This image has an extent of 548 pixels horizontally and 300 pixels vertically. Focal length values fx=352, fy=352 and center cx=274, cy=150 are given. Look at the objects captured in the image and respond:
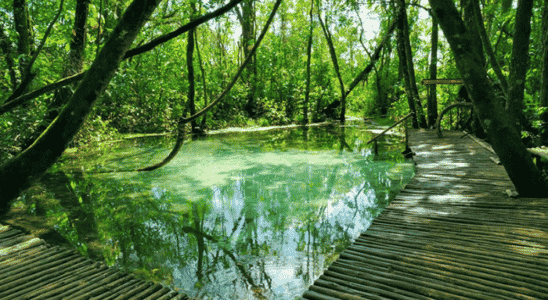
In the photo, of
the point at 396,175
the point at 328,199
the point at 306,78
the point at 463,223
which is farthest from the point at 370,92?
the point at 463,223

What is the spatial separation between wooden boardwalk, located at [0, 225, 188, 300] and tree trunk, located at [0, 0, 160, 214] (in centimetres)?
79

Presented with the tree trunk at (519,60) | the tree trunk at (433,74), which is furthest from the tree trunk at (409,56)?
the tree trunk at (519,60)

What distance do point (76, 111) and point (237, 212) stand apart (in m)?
2.76

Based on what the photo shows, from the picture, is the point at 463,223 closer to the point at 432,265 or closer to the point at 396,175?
the point at 432,265

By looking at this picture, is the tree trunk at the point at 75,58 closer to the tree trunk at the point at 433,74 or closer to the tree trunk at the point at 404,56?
the tree trunk at the point at 404,56

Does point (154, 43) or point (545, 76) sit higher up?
point (154, 43)

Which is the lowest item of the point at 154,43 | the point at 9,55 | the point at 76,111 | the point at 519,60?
the point at 76,111

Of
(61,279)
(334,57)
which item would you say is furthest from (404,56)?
(61,279)

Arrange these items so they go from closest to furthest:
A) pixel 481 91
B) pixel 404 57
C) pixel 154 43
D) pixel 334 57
Result: pixel 154 43 → pixel 481 91 → pixel 404 57 → pixel 334 57

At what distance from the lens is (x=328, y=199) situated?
5.89 m

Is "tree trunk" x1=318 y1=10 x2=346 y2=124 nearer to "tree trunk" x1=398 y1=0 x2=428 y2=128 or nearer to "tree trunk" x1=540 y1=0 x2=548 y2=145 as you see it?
"tree trunk" x1=398 y1=0 x2=428 y2=128

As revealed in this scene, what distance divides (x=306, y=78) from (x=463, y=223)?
16501 mm

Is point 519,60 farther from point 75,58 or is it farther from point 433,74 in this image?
point 75,58

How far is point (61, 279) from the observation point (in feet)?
8.97
